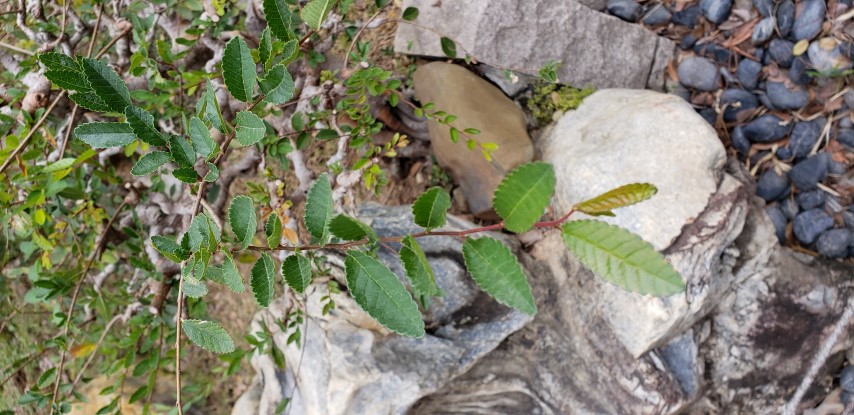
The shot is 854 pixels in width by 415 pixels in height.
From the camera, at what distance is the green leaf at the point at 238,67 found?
114cm

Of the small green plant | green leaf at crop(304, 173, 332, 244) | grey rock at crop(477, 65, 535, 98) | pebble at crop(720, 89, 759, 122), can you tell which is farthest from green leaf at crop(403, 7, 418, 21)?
pebble at crop(720, 89, 759, 122)

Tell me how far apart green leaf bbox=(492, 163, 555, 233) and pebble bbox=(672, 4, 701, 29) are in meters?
2.04

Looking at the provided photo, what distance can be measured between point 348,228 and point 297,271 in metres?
Result: 0.13

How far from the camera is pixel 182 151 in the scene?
1182mm

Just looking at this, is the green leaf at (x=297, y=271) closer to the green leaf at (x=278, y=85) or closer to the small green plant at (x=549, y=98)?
the green leaf at (x=278, y=85)

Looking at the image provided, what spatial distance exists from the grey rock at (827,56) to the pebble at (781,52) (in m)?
0.07

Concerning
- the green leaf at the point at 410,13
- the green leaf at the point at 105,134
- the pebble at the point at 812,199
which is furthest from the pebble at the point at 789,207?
the green leaf at the point at 105,134

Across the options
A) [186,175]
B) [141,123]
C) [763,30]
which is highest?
[141,123]

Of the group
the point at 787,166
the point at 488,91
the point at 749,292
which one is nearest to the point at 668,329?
the point at 749,292

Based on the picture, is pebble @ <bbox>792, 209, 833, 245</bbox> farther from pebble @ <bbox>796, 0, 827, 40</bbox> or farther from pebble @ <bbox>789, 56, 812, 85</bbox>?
pebble @ <bbox>796, 0, 827, 40</bbox>

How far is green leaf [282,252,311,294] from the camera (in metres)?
1.23

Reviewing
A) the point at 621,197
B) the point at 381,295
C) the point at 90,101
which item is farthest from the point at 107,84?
the point at 621,197

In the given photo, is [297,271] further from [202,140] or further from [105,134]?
[105,134]

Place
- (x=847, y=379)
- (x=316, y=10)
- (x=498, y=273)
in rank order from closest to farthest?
(x=498, y=273) → (x=316, y=10) → (x=847, y=379)
